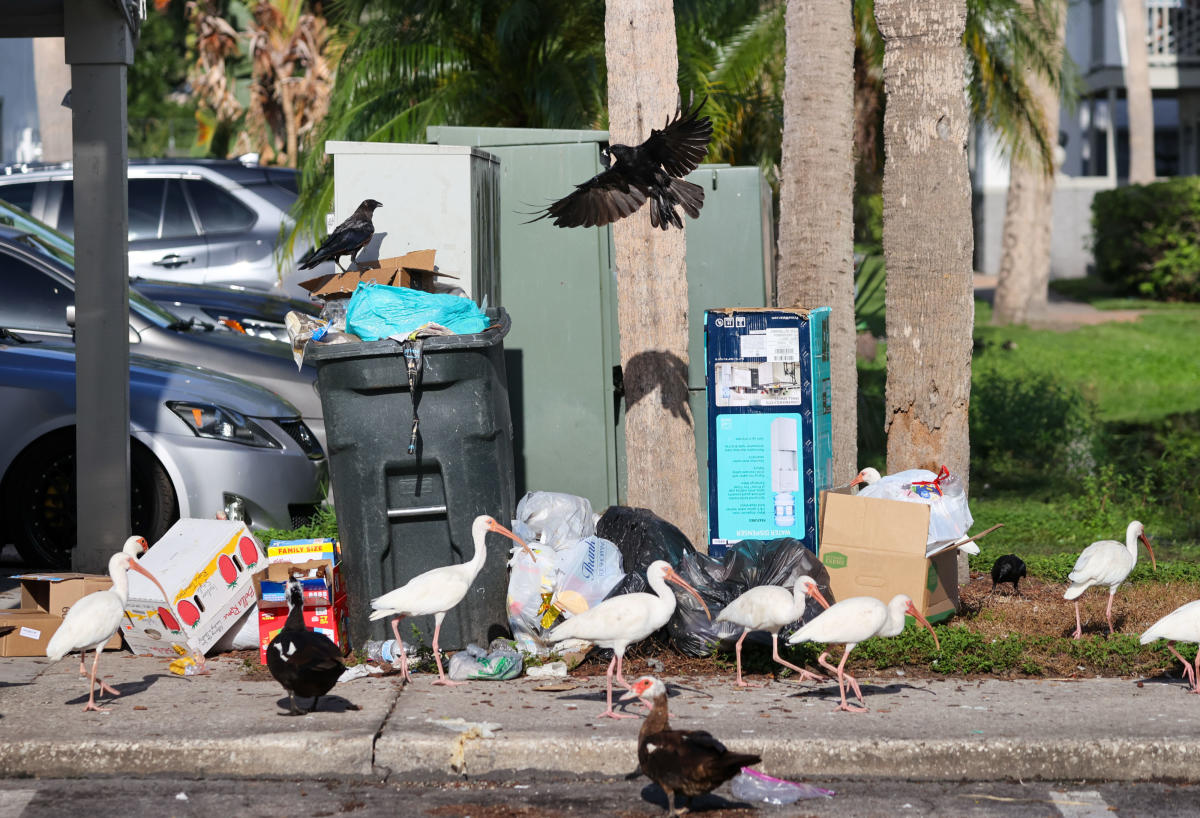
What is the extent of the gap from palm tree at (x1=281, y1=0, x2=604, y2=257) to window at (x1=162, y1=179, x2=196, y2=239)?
40.2 inches

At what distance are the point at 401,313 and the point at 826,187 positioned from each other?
122 inches

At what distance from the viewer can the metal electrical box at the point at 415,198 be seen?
709 centimetres

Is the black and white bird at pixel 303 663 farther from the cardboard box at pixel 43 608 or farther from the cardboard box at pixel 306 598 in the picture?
the cardboard box at pixel 43 608

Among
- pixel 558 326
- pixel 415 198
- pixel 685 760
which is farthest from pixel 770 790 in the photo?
pixel 558 326

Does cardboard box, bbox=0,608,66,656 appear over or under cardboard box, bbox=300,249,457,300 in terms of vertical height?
under

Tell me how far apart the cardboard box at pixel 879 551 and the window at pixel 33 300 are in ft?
16.9

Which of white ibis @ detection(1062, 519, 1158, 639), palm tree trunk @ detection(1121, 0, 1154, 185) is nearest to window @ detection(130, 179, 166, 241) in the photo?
white ibis @ detection(1062, 519, 1158, 639)

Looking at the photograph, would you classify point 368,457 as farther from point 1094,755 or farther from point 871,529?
point 1094,755

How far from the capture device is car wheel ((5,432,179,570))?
786cm

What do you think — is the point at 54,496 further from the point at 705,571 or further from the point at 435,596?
the point at 705,571

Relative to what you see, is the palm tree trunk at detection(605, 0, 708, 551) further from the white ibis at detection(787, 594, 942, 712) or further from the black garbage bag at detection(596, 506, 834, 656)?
the white ibis at detection(787, 594, 942, 712)

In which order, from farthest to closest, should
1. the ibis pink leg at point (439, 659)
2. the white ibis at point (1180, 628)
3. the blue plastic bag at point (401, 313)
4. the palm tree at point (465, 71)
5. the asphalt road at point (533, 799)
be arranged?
1. the palm tree at point (465, 71)
2. the blue plastic bag at point (401, 313)
3. the ibis pink leg at point (439, 659)
4. the white ibis at point (1180, 628)
5. the asphalt road at point (533, 799)

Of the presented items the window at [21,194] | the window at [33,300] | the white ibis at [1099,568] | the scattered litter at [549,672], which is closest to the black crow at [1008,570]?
the white ibis at [1099,568]

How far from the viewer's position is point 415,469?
6.14m
